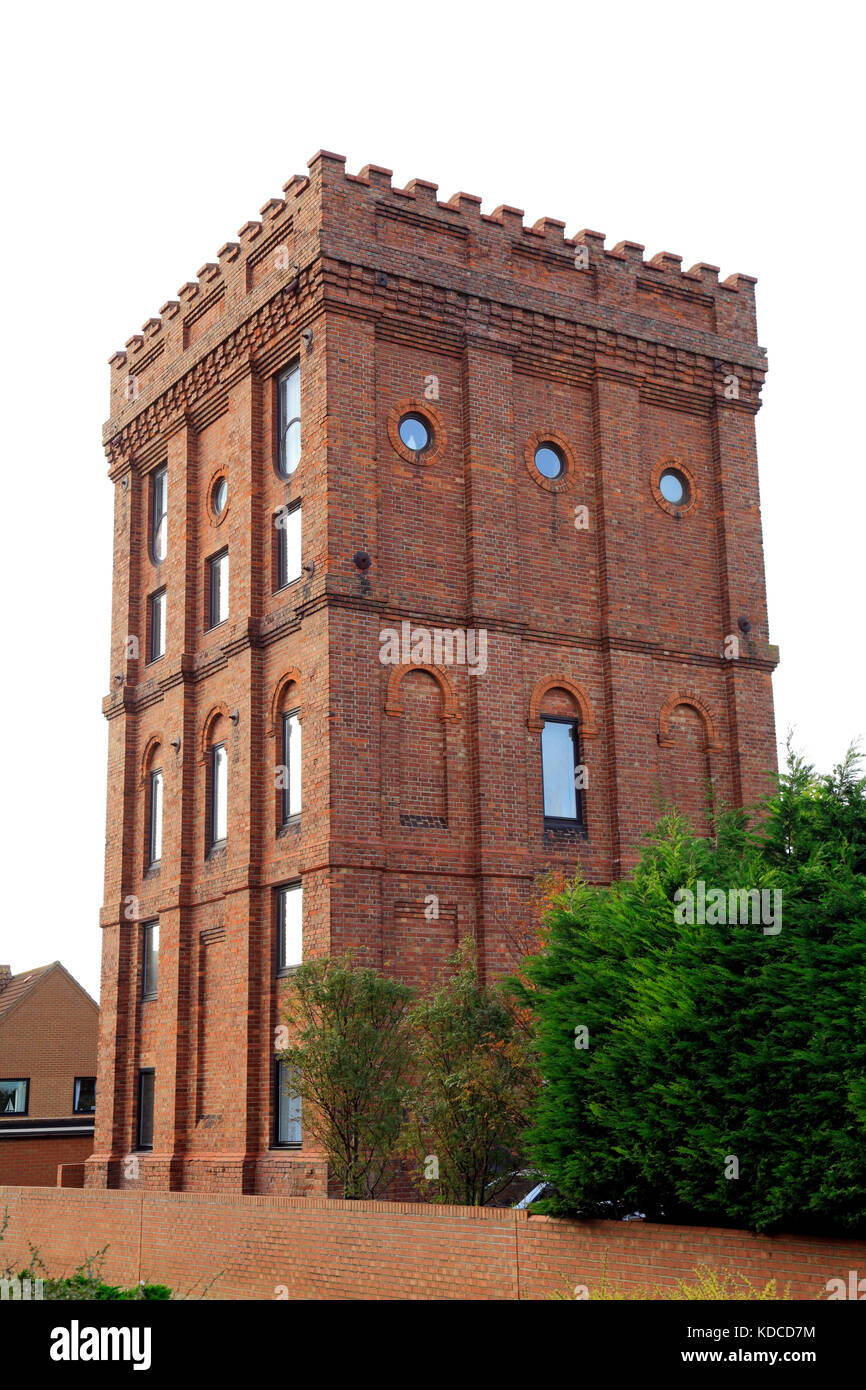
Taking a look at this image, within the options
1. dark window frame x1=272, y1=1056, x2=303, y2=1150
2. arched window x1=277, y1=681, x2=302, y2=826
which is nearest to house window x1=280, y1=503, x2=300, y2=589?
arched window x1=277, y1=681, x2=302, y2=826

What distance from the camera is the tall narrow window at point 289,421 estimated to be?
2578 cm

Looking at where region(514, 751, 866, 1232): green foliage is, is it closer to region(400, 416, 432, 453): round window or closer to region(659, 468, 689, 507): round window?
region(400, 416, 432, 453): round window

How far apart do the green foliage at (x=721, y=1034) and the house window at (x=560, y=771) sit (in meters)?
9.81

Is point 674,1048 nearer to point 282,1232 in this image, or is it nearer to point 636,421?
point 282,1232

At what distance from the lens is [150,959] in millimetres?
28156

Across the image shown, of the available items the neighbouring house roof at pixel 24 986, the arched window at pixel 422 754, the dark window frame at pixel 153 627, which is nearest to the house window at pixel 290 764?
the arched window at pixel 422 754

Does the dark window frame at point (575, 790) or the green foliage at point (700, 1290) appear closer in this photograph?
the green foliage at point (700, 1290)

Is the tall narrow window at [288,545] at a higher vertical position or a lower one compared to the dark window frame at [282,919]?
higher

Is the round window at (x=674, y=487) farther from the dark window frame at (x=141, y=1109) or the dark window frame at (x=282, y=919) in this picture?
the dark window frame at (x=141, y=1109)

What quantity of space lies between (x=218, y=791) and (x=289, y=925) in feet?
12.5

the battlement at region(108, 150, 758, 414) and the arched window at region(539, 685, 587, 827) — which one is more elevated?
the battlement at region(108, 150, 758, 414)

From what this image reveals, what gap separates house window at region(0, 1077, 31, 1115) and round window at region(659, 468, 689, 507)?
88.2ft

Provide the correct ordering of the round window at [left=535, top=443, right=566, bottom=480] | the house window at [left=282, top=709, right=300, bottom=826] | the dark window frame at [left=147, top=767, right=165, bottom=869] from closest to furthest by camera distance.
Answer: the house window at [left=282, top=709, right=300, bottom=826] < the round window at [left=535, top=443, right=566, bottom=480] < the dark window frame at [left=147, top=767, right=165, bottom=869]

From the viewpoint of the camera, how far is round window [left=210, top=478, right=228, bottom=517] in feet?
91.7
